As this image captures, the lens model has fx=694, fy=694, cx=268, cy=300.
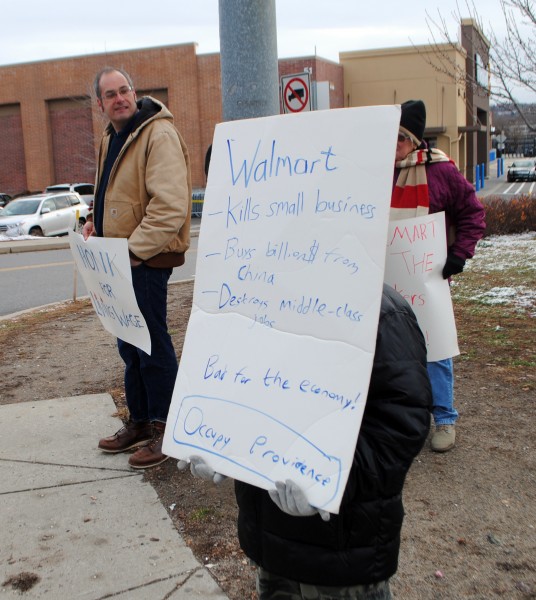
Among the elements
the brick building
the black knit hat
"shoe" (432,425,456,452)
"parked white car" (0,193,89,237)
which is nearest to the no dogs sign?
the black knit hat

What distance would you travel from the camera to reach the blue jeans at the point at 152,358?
360cm

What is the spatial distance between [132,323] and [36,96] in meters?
38.1

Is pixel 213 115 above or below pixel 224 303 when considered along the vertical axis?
above

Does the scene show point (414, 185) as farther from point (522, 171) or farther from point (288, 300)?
point (522, 171)

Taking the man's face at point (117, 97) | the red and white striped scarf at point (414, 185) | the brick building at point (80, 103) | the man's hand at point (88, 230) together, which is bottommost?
the man's hand at point (88, 230)

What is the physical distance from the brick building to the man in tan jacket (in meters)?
31.5

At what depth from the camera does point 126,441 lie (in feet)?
12.9

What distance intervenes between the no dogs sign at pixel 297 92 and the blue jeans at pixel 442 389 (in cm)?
557

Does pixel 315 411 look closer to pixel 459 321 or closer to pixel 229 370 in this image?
pixel 229 370

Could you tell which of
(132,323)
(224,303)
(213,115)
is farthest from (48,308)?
(213,115)

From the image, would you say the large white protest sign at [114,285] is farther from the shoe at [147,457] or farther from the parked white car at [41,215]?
the parked white car at [41,215]

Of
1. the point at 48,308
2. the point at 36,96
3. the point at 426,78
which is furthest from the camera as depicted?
the point at 36,96

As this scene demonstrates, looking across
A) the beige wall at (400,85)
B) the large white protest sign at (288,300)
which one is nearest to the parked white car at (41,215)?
the beige wall at (400,85)

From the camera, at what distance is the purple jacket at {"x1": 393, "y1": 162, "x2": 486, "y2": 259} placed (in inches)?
141
